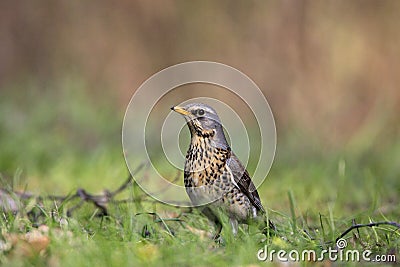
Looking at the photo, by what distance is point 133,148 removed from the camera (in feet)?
26.5

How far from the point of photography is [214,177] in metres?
4.29

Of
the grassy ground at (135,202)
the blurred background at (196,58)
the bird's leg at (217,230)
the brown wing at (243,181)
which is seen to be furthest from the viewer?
the blurred background at (196,58)

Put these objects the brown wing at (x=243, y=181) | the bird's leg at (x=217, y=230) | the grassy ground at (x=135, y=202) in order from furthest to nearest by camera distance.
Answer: the brown wing at (x=243, y=181)
the bird's leg at (x=217, y=230)
the grassy ground at (x=135, y=202)

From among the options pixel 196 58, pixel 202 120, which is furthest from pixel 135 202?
pixel 196 58

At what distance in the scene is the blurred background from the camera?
7648mm

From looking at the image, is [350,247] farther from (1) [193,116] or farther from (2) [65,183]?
(2) [65,183]

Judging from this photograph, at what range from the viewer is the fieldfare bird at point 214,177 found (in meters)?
4.23

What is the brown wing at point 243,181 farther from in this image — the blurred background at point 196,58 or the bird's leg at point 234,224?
the blurred background at point 196,58

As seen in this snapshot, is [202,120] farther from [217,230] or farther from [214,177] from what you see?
[217,230]

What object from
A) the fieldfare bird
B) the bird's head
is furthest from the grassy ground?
the bird's head

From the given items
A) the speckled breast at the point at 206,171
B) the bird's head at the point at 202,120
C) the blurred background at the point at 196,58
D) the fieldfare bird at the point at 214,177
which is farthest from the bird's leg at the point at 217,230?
the blurred background at the point at 196,58

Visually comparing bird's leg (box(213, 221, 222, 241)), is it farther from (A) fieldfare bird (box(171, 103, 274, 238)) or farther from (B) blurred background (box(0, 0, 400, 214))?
(B) blurred background (box(0, 0, 400, 214))

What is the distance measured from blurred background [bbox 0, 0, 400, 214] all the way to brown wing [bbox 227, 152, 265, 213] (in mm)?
2385

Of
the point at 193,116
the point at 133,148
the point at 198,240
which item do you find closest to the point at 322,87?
the point at 133,148
